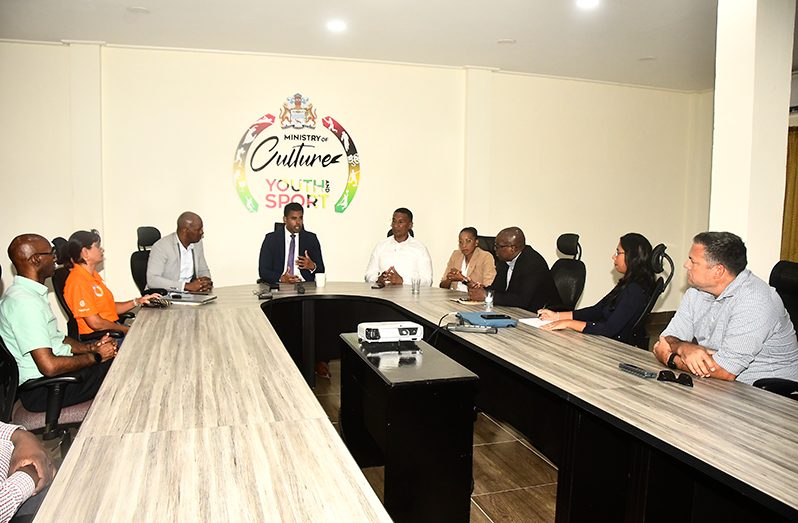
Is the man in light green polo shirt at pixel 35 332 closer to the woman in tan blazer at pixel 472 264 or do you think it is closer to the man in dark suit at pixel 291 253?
the man in dark suit at pixel 291 253

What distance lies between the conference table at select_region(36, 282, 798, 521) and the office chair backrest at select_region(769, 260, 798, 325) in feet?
3.42

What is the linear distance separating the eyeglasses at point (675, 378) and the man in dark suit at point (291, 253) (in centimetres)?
332

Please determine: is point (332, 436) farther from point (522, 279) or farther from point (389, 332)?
point (522, 279)

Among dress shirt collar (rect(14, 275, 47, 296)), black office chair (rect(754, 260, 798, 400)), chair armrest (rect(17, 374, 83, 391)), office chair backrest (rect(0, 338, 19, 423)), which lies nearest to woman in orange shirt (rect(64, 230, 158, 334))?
dress shirt collar (rect(14, 275, 47, 296))

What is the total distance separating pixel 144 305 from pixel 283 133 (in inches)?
114

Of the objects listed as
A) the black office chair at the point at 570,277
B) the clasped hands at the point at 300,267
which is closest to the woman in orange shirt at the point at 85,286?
the clasped hands at the point at 300,267

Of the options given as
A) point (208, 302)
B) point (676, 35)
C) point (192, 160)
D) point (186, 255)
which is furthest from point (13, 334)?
point (676, 35)

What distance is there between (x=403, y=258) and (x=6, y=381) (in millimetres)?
3500

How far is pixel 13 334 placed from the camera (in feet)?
8.29

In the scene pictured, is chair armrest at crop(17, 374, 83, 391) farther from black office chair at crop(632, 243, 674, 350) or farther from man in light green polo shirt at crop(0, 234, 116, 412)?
black office chair at crop(632, 243, 674, 350)

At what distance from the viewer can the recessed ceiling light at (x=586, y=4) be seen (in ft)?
14.1

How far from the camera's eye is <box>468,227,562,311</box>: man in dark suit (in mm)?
3826

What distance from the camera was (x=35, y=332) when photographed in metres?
2.51

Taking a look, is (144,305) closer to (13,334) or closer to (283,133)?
(13,334)
